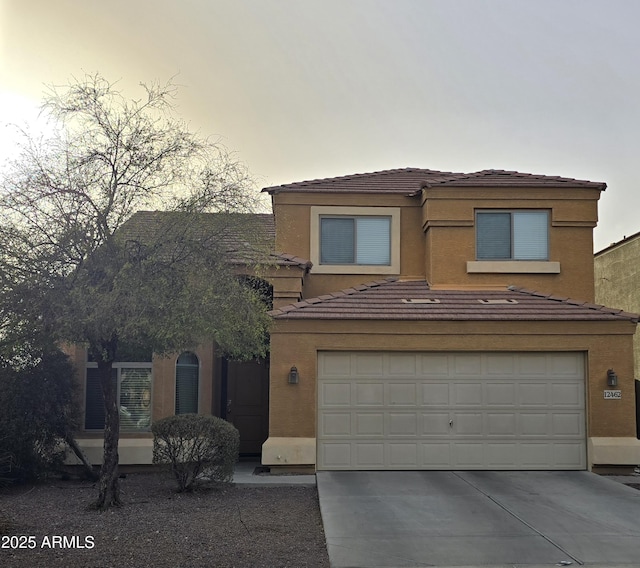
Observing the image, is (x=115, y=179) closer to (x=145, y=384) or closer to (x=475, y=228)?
(x=145, y=384)

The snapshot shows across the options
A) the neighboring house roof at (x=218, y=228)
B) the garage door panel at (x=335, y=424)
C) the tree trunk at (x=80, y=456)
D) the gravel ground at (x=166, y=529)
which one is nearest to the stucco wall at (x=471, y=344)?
the garage door panel at (x=335, y=424)

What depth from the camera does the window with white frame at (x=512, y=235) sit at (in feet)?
53.8

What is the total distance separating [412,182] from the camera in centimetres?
1788

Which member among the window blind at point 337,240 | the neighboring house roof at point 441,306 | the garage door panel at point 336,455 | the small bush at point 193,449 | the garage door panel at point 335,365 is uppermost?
the window blind at point 337,240

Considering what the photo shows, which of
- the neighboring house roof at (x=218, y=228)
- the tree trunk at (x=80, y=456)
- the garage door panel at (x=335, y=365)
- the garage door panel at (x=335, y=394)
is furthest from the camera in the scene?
the garage door panel at (x=335, y=365)

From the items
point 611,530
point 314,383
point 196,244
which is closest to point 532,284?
point 314,383

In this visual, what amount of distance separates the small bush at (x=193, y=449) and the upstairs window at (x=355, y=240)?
6.32 m

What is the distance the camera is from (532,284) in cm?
1634

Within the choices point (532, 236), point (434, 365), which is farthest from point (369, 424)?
point (532, 236)

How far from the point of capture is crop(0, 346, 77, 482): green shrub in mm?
12375

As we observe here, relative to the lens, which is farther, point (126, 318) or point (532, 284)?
point (532, 284)

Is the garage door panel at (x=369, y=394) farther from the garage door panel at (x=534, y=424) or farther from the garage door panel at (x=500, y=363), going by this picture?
the garage door panel at (x=534, y=424)

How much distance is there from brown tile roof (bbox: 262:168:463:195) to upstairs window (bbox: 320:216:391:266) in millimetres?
695

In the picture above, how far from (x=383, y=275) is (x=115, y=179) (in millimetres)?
8159
